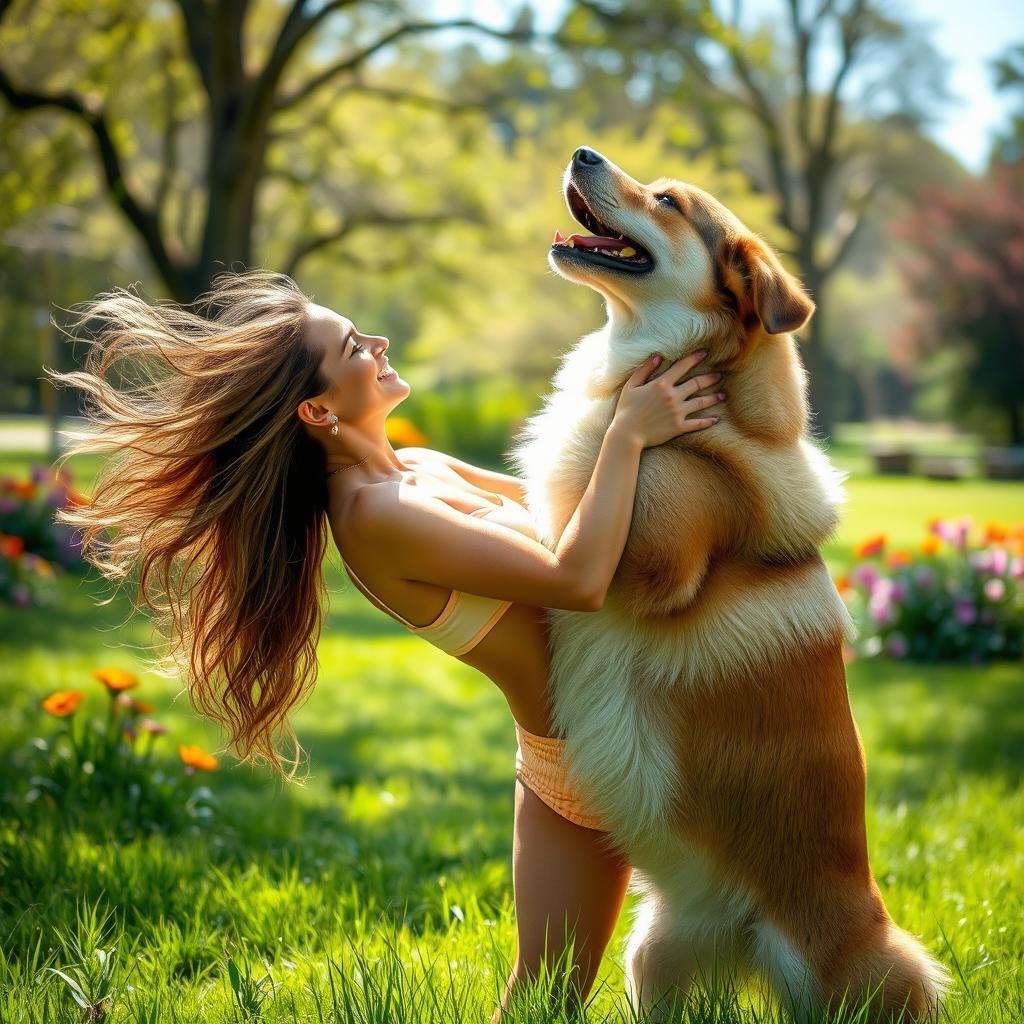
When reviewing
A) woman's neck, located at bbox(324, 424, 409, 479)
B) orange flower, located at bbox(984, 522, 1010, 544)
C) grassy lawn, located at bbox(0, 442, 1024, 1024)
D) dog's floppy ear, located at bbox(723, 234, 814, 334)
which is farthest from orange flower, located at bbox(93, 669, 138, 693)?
orange flower, located at bbox(984, 522, 1010, 544)

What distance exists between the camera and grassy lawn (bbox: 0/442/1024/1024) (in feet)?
8.78

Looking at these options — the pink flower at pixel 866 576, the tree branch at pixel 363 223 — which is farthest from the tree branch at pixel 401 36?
the pink flower at pixel 866 576

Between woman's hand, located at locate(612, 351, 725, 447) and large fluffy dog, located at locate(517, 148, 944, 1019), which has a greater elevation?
woman's hand, located at locate(612, 351, 725, 447)

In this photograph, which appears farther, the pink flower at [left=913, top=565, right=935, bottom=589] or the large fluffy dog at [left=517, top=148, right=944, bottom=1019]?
the pink flower at [left=913, top=565, right=935, bottom=589]

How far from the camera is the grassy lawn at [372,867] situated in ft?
8.78

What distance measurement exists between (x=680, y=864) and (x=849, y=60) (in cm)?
2860

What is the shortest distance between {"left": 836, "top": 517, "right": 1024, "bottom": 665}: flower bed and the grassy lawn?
1.49 feet

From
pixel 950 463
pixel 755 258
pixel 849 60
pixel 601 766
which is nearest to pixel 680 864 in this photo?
pixel 601 766

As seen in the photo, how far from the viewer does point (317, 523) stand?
270cm

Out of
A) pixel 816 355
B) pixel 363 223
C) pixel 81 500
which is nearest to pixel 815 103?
pixel 816 355

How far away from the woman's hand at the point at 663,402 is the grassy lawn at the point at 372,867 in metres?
0.53

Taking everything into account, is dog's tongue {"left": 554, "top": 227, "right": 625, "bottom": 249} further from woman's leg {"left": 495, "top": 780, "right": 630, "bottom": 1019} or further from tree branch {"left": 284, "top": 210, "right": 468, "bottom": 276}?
tree branch {"left": 284, "top": 210, "right": 468, "bottom": 276}

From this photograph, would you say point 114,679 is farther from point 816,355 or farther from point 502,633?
point 816,355

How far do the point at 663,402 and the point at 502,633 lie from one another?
650 mm
